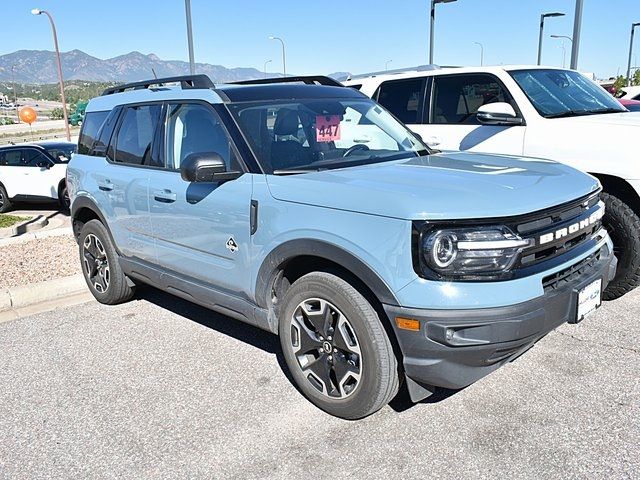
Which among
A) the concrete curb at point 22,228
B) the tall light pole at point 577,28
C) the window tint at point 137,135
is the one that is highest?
the tall light pole at point 577,28

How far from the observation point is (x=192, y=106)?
401 centimetres

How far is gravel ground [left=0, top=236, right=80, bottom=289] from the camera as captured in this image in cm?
590

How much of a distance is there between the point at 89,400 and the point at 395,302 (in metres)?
2.08

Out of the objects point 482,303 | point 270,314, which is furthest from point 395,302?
point 270,314

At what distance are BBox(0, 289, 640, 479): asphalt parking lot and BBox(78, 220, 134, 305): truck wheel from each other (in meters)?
0.74

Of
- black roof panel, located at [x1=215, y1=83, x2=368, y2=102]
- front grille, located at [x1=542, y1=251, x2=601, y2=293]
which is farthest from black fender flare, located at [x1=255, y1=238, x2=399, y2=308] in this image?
black roof panel, located at [x1=215, y1=83, x2=368, y2=102]

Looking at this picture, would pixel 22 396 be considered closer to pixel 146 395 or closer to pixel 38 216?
pixel 146 395

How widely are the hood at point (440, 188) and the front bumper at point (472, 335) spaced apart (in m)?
0.43

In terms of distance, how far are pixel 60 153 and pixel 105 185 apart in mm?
8328

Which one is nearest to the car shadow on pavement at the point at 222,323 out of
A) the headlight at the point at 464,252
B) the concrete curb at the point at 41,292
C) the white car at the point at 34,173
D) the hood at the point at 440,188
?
the concrete curb at the point at 41,292

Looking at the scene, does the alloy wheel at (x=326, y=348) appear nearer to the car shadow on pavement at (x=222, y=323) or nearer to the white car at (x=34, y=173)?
the car shadow on pavement at (x=222, y=323)

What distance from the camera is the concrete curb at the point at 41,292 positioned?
5410 millimetres

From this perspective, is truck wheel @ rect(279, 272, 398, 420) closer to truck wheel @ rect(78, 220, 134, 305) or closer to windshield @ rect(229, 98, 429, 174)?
windshield @ rect(229, 98, 429, 174)

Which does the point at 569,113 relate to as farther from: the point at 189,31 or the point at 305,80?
the point at 189,31
